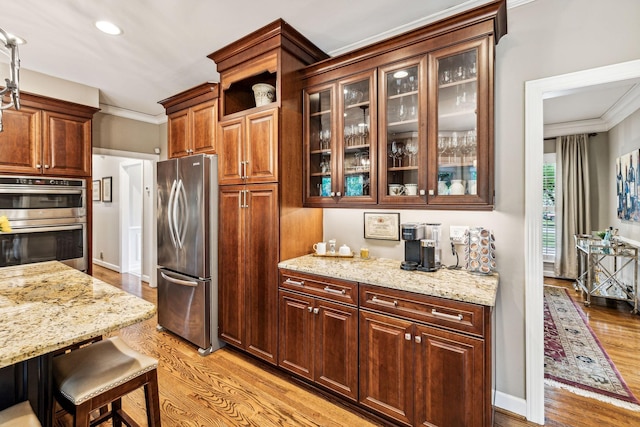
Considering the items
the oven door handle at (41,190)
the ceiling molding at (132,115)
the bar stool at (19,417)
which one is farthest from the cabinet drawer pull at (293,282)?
the ceiling molding at (132,115)

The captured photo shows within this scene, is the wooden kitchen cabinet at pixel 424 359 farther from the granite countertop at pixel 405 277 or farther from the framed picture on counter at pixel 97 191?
the framed picture on counter at pixel 97 191

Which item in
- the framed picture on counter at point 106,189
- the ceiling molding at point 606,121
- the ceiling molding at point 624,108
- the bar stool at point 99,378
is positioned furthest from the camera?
the framed picture on counter at point 106,189

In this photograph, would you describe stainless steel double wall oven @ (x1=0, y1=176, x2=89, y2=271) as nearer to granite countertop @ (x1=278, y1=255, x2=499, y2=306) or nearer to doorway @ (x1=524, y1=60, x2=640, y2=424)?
granite countertop @ (x1=278, y1=255, x2=499, y2=306)

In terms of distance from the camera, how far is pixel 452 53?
1953 mm

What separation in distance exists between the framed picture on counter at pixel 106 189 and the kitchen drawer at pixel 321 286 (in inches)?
229

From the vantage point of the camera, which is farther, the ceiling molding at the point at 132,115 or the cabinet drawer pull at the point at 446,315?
the ceiling molding at the point at 132,115

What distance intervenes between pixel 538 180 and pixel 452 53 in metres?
1.01

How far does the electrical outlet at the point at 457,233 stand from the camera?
218cm

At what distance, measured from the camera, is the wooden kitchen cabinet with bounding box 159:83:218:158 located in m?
2.97

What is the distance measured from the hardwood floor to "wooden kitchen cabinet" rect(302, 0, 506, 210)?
1.49 metres

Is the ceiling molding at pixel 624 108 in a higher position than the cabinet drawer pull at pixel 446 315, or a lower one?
higher

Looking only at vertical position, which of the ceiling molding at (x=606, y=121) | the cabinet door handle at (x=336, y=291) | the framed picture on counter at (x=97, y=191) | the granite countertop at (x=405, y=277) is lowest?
the cabinet door handle at (x=336, y=291)

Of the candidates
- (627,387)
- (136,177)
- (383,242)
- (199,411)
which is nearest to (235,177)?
(383,242)

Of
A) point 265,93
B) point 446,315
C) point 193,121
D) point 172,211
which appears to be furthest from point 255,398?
point 193,121
